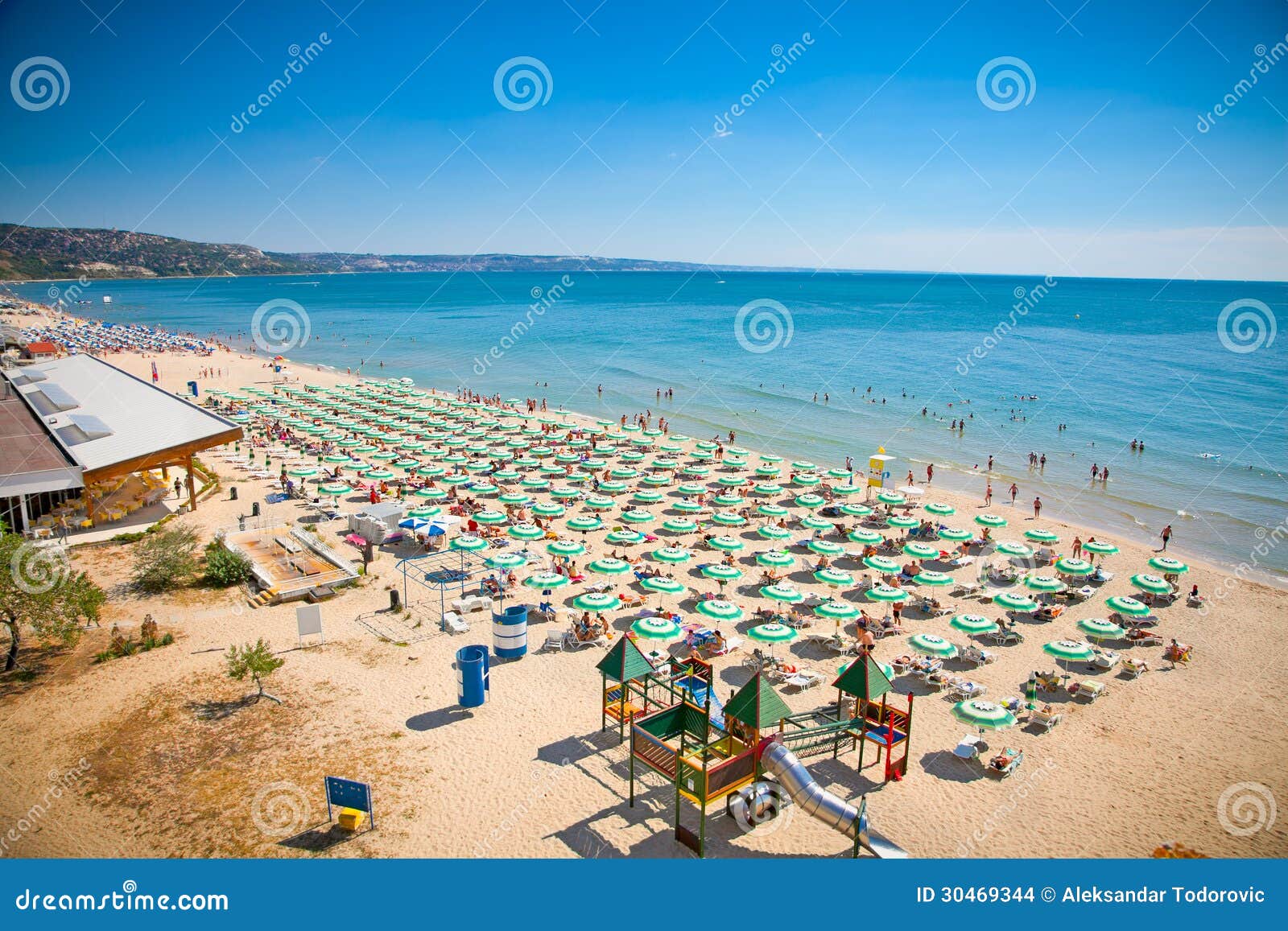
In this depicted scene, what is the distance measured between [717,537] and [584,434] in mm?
17711

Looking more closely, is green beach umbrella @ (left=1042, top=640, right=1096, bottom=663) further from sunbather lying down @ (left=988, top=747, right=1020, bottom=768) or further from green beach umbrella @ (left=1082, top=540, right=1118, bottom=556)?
green beach umbrella @ (left=1082, top=540, right=1118, bottom=556)

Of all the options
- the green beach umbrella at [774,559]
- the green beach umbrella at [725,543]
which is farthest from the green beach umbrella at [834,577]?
the green beach umbrella at [725,543]

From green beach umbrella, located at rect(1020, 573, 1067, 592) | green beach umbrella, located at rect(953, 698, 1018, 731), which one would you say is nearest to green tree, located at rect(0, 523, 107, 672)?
green beach umbrella, located at rect(953, 698, 1018, 731)

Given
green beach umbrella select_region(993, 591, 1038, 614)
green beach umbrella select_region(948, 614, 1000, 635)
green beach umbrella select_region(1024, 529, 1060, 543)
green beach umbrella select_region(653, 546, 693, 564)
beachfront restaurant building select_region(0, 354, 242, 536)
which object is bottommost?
green beach umbrella select_region(948, 614, 1000, 635)

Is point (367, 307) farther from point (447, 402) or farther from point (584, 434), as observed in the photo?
point (584, 434)

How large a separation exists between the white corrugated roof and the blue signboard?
18016 mm

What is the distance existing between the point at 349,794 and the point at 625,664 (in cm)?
506

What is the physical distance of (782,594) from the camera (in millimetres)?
18406

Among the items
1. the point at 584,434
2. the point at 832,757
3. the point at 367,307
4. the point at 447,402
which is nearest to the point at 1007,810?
the point at 832,757

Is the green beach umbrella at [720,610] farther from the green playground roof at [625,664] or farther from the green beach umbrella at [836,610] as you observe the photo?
the green playground roof at [625,664]

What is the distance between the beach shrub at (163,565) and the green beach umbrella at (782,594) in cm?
1594

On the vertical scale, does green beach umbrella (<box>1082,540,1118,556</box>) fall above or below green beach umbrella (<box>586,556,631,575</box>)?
above

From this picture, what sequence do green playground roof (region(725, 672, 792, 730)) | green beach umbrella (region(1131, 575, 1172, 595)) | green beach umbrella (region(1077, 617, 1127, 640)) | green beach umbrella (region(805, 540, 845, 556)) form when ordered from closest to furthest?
green playground roof (region(725, 672, 792, 730))
green beach umbrella (region(1077, 617, 1127, 640))
green beach umbrella (region(1131, 575, 1172, 595))
green beach umbrella (region(805, 540, 845, 556))

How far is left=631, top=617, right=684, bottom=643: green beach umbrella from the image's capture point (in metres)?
15.8
